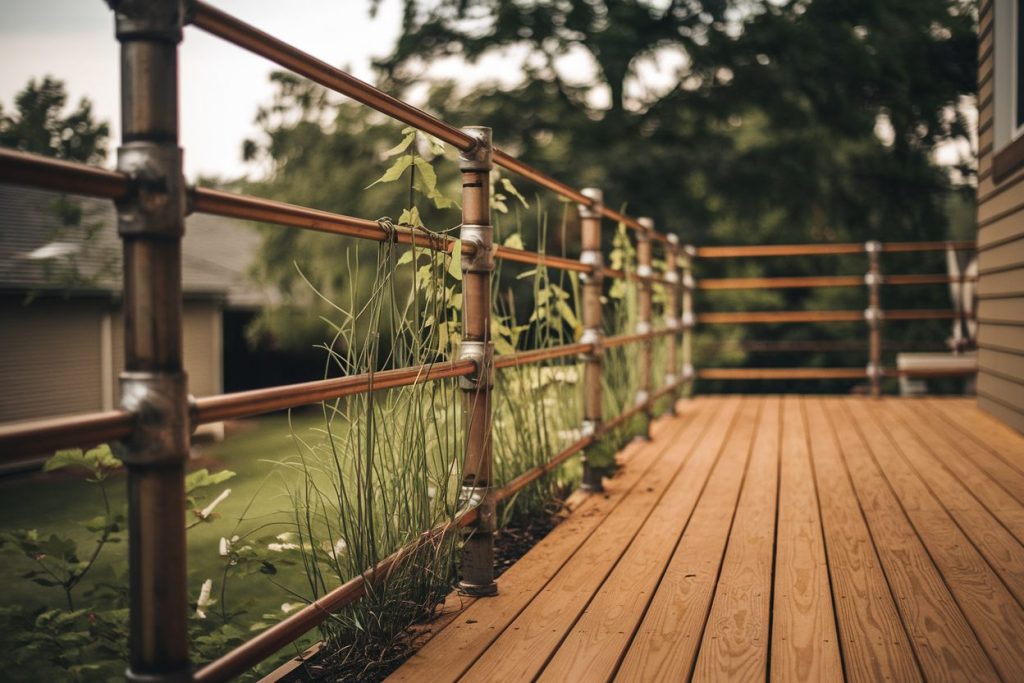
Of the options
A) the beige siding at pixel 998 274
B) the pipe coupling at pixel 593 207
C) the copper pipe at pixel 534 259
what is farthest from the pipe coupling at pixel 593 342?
the beige siding at pixel 998 274

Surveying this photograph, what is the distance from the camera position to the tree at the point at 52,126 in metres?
11.3

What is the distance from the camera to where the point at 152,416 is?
3.37ft

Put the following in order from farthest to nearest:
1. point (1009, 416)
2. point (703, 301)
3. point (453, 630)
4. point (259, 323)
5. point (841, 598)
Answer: point (703, 301), point (259, 323), point (1009, 416), point (841, 598), point (453, 630)

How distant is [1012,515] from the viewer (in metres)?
2.62

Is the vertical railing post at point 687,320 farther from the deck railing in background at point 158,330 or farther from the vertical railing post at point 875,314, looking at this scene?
the deck railing in background at point 158,330

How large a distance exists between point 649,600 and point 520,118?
420 inches

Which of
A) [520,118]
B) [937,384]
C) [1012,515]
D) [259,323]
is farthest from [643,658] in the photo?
[937,384]

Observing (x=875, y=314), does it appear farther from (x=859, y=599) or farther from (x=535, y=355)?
(x=859, y=599)

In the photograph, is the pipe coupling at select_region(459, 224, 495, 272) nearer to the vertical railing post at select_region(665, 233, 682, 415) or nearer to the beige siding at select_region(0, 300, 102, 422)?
the vertical railing post at select_region(665, 233, 682, 415)

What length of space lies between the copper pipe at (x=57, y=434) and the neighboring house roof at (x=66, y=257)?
8292 millimetres

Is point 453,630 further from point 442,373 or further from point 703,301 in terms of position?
point 703,301

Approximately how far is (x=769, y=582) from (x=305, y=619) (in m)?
1.11

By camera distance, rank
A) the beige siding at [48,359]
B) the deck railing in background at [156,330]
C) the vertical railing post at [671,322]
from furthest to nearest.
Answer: the beige siding at [48,359], the vertical railing post at [671,322], the deck railing in background at [156,330]

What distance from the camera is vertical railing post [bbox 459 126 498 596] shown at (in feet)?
6.51
